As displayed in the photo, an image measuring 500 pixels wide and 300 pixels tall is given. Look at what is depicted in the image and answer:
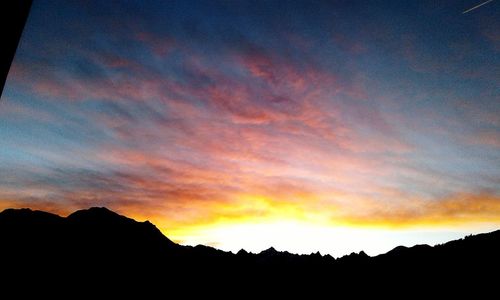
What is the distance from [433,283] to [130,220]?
428 feet

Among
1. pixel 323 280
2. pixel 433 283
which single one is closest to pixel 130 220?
pixel 323 280

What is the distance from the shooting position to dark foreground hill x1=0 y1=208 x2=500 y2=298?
250 ft

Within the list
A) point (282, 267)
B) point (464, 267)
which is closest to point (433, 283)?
point (464, 267)

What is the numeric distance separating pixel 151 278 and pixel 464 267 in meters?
97.4

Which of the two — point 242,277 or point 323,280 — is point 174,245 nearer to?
point 242,277

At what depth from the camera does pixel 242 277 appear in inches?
5089

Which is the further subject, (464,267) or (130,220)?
(130,220)

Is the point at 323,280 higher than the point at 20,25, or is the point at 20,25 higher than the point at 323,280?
the point at 20,25

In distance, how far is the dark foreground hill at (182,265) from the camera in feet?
250

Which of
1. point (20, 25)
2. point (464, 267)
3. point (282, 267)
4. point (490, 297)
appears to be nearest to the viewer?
point (20, 25)

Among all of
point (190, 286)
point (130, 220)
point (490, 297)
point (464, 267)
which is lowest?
point (190, 286)

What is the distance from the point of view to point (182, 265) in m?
133

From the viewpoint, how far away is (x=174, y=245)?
502 feet

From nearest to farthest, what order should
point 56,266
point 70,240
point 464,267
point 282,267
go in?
point 464,267, point 56,266, point 70,240, point 282,267
